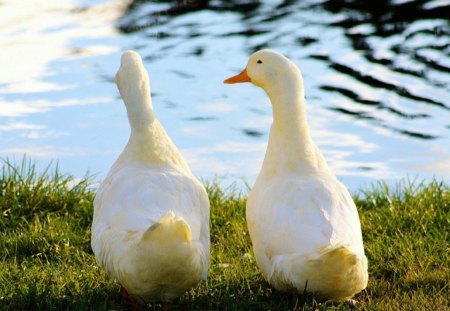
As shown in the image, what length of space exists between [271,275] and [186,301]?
0.58 m

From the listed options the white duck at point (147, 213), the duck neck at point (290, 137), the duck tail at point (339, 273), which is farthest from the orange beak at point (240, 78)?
the duck tail at point (339, 273)

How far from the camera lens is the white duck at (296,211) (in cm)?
564

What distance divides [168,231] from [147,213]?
413 mm

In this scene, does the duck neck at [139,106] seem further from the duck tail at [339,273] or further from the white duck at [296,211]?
the duck tail at [339,273]

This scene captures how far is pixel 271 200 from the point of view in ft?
20.1

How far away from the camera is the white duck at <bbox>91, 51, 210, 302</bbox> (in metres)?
5.40

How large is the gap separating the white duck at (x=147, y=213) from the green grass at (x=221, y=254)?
0.42m

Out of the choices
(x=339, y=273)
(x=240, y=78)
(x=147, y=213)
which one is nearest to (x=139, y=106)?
(x=240, y=78)

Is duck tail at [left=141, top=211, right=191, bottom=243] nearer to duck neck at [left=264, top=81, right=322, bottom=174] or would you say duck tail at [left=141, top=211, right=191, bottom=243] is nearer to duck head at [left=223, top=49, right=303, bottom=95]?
duck neck at [left=264, top=81, right=322, bottom=174]

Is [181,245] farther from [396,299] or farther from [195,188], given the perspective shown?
[396,299]

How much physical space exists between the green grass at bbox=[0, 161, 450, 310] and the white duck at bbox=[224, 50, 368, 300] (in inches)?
11.0

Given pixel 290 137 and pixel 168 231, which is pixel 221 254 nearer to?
pixel 290 137

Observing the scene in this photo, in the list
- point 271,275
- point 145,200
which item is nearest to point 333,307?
point 271,275

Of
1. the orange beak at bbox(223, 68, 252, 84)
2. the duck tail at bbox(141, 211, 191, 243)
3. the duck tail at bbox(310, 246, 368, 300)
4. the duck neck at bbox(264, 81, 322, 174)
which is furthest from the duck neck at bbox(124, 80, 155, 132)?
the duck tail at bbox(310, 246, 368, 300)
